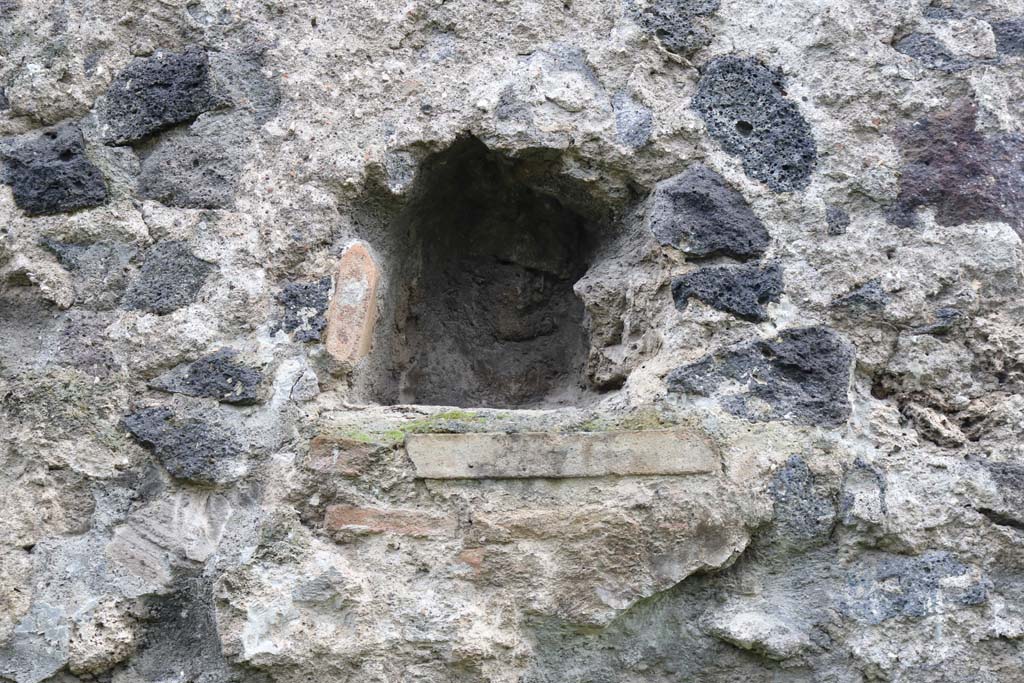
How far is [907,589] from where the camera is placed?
1.63 m

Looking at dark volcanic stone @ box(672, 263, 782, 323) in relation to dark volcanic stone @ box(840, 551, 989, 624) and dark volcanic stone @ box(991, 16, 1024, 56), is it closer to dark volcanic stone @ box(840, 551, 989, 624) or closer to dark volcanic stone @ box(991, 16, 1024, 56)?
dark volcanic stone @ box(840, 551, 989, 624)

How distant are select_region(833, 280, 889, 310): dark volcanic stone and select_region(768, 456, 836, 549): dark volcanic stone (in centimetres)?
28

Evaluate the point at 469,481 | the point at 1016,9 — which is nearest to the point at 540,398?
the point at 469,481

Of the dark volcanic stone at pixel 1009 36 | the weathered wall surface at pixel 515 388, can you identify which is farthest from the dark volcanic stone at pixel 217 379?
the dark volcanic stone at pixel 1009 36

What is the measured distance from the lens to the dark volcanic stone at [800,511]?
5.43 feet

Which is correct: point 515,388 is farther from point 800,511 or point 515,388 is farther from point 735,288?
point 800,511

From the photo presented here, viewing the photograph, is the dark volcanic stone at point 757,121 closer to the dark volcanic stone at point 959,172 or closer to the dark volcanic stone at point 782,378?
the dark volcanic stone at point 959,172

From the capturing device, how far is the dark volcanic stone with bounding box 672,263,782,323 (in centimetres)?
176

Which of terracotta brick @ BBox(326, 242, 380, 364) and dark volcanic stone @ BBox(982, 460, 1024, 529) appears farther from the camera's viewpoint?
terracotta brick @ BBox(326, 242, 380, 364)

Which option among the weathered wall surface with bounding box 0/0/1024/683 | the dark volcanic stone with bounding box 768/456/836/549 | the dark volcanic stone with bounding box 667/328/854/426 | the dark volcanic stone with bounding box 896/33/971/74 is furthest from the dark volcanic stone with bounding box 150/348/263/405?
the dark volcanic stone with bounding box 896/33/971/74

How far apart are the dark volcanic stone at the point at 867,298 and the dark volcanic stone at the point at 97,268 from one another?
1.15 m

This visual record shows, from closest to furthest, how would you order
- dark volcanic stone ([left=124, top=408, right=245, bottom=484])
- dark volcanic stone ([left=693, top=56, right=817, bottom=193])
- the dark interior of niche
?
dark volcanic stone ([left=124, top=408, right=245, bottom=484]) → dark volcanic stone ([left=693, top=56, right=817, bottom=193]) → the dark interior of niche

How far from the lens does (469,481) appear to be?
1.70m

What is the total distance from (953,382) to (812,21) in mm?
651
